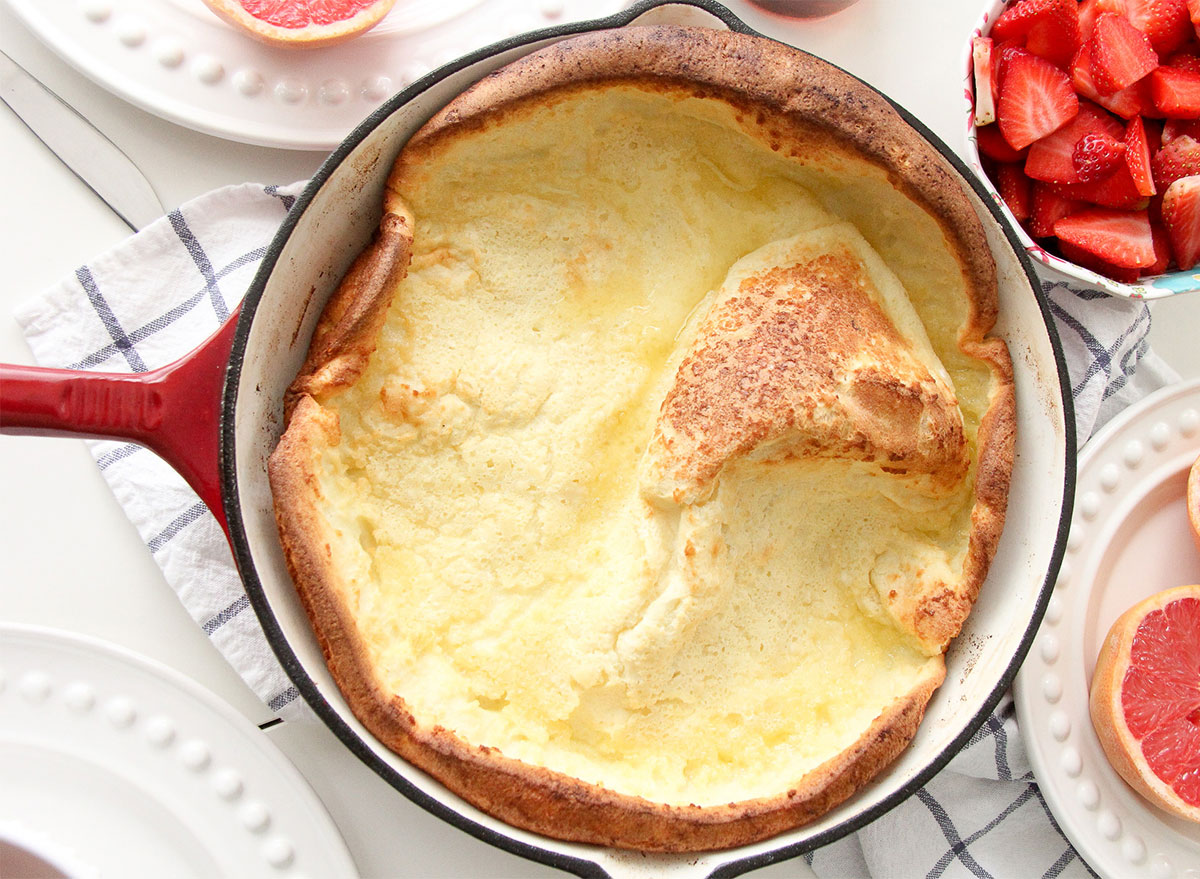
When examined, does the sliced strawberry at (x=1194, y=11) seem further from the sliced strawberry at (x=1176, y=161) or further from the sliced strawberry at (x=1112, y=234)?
the sliced strawberry at (x=1112, y=234)

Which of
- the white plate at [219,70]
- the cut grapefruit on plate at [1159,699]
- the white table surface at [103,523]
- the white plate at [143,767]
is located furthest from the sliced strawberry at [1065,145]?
the white plate at [143,767]

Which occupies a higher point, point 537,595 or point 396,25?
point 396,25

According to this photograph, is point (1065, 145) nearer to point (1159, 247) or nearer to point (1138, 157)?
point (1138, 157)

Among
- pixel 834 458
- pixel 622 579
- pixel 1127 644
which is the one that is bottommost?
pixel 1127 644

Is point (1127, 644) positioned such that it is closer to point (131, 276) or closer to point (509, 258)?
point (509, 258)

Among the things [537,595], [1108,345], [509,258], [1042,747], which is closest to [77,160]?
[509,258]

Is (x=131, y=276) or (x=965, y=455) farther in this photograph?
(x=131, y=276)
